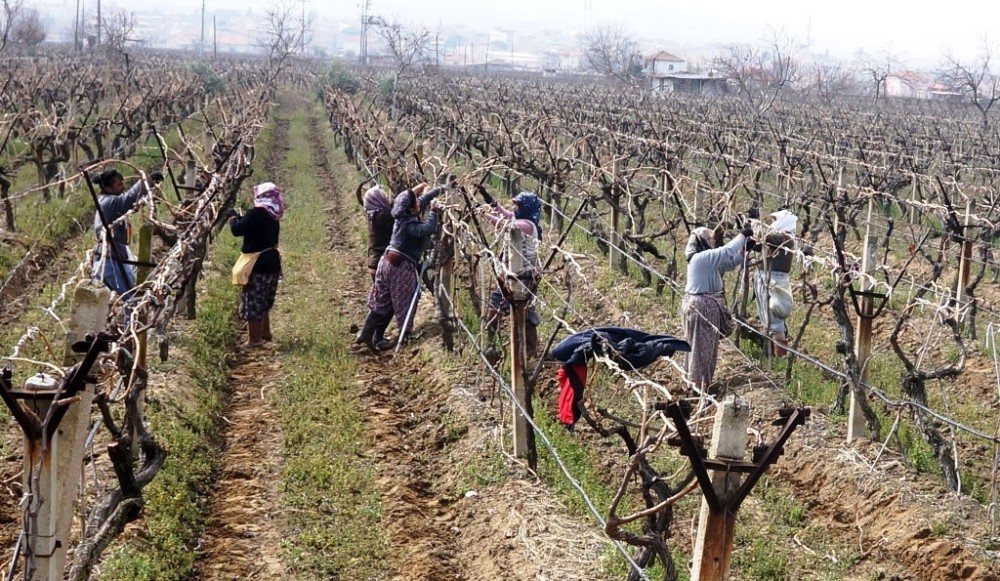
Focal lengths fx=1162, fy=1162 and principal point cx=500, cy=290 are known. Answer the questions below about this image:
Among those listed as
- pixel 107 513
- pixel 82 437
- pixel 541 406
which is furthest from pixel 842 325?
pixel 82 437

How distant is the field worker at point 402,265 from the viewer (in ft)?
30.3

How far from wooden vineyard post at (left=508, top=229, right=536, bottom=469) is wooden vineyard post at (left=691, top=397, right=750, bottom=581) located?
296 cm

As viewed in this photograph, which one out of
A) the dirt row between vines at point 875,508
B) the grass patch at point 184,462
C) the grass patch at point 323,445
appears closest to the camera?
the grass patch at point 184,462

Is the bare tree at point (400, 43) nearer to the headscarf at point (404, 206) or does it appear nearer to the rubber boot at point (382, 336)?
the rubber boot at point (382, 336)

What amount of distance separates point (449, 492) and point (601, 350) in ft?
5.72

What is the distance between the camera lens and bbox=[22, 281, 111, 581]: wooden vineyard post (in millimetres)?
3664

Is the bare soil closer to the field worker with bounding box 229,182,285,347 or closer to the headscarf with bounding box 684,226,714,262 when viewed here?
the field worker with bounding box 229,182,285,347

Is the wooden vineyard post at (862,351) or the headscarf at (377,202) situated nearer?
the wooden vineyard post at (862,351)

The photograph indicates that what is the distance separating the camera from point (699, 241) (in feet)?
25.1

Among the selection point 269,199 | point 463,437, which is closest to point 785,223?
point 463,437

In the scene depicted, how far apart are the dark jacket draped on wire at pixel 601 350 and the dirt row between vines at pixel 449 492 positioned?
0.67 m

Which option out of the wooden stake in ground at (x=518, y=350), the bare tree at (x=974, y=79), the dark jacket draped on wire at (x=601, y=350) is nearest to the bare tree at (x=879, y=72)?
the bare tree at (x=974, y=79)

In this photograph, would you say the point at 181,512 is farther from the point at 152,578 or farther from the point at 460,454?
the point at 460,454

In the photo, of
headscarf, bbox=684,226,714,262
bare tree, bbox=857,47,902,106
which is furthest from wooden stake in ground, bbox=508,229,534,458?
bare tree, bbox=857,47,902,106
